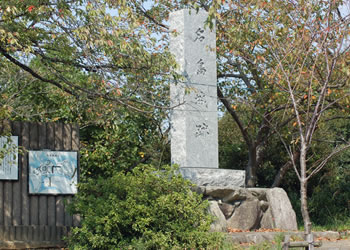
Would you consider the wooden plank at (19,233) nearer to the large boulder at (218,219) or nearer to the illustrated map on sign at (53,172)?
the illustrated map on sign at (53,172)

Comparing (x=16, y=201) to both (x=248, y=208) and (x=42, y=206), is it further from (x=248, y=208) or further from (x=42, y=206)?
(x=248, y=208)

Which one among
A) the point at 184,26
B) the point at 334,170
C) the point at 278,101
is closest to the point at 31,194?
the point at 184,26

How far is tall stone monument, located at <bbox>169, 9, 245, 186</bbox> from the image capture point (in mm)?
9789

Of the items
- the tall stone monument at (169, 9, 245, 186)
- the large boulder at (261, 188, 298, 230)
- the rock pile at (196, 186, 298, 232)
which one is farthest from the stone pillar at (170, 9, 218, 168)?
the large boulder at (261, 188, 298, 230)

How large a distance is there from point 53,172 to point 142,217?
2077 mm

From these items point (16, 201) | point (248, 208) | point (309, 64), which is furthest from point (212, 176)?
point (16, 201)

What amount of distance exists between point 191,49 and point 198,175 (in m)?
2.22

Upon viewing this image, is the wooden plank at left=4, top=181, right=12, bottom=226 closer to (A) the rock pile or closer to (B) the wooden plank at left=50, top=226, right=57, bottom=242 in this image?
(B) the wooden plank at left=50, top=226, right=57, bottom=242

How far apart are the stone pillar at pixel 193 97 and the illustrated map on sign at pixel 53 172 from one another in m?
1.85

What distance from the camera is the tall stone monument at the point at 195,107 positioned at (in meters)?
9.79

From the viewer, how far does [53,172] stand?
884 centimetres

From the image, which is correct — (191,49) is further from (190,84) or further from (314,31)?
(314,31)

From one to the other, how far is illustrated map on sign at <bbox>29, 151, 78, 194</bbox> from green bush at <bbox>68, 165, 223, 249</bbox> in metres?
0.96

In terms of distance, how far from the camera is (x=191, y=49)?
10.1 meters
